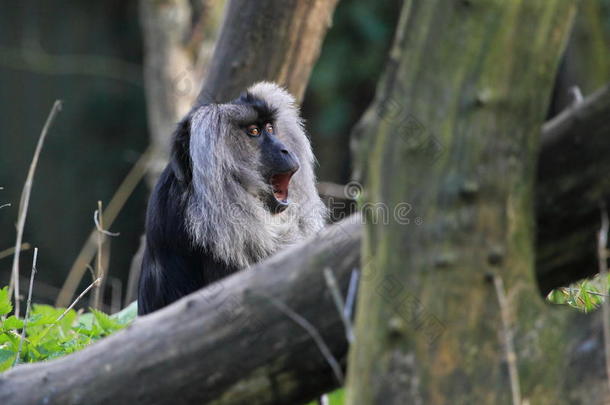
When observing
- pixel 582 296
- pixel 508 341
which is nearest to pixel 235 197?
pixel 582 296

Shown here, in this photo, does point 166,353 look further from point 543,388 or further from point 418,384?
point 543,388

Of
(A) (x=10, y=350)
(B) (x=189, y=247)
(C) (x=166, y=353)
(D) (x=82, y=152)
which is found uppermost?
(D) (x=82, y=152)

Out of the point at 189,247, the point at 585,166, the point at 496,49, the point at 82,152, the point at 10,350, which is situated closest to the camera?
the point at 496,49

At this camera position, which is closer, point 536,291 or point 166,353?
point 536,291

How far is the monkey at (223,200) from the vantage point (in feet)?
13.2

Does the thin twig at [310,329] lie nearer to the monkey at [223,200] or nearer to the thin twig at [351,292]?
the thin twig at [351,292]

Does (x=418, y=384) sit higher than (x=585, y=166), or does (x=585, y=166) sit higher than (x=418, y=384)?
(x=585, y=166)

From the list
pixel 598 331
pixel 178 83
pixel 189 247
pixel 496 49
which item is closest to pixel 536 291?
pixel 598 331

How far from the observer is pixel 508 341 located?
71.2 inches

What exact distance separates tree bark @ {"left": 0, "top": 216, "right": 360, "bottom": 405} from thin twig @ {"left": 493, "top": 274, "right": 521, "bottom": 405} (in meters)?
0.44

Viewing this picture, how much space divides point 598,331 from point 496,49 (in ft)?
2.22

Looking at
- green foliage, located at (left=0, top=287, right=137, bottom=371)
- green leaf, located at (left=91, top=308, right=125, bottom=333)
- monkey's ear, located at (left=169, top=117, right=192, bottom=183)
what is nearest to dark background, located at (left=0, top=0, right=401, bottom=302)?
monkey's ear, located at (left=169, top=117, right=192, bottom=183)

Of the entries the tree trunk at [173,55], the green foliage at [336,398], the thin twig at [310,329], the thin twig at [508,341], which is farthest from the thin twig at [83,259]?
the thin twig at [508,341]

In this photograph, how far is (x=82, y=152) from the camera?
1316 centimetres
